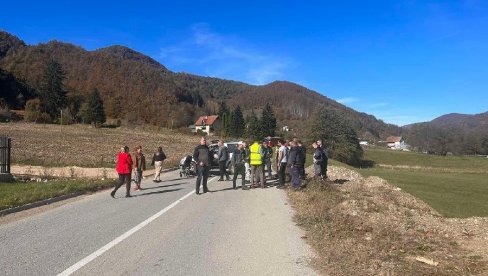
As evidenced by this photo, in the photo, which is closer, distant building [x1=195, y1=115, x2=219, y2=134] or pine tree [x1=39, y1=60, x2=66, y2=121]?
pine tree [x1=39, y1=60, x2=66, y2=121]

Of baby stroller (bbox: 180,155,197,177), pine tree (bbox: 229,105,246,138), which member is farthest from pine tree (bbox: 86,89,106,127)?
baby stroller (bbox: 180,155,197,177)

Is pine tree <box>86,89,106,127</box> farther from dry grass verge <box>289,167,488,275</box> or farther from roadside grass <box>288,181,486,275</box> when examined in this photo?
roadside grass <box>288,181,486,275</box>

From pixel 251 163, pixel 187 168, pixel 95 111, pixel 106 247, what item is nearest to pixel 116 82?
pixel 95 111

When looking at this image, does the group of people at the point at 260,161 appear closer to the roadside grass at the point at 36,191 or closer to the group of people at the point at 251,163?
the group of people at the point at 251,163

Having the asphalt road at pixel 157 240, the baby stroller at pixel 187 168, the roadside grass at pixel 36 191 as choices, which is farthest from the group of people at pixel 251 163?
the baby stroller at pixel 187 168

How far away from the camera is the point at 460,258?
21.4 feet

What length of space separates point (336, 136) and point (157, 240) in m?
66.3

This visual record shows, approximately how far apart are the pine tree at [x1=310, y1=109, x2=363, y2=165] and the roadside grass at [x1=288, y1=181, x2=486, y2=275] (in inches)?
2324

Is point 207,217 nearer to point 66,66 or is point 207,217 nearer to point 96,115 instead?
point 96,115

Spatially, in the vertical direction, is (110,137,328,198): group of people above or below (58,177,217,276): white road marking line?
above

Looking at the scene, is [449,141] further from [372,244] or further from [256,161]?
[372,244]

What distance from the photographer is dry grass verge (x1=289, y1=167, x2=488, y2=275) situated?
6.02 meters

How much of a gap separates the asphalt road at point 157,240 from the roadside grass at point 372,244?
398 millimetres

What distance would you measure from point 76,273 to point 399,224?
6.98m
